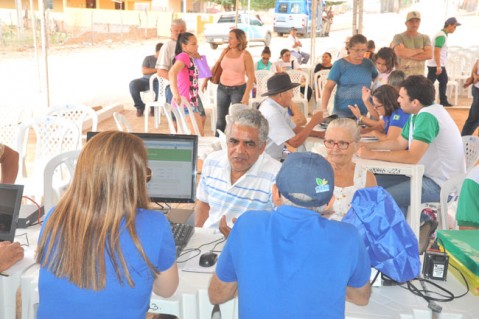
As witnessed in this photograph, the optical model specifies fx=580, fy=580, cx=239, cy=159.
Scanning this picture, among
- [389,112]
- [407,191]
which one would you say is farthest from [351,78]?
[407,191]

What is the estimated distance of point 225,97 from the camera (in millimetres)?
6738

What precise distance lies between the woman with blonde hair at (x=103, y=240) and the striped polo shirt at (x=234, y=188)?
112 centimetres

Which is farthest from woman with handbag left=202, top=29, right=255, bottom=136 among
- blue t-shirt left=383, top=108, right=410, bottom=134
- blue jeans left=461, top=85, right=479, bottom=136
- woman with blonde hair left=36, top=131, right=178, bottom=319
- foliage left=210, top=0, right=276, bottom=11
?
foliage left=210, top=0, right=276, bottom=11

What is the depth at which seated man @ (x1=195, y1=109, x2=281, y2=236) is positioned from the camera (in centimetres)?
283

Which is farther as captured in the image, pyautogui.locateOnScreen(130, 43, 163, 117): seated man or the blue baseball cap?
pyautogui.locateOnScreen(130, 43, 163, 117): seated man

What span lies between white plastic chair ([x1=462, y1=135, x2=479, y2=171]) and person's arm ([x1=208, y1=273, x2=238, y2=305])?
9.56ft

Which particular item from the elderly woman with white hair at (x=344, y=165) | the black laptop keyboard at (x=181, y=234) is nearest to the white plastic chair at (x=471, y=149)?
the elderly woman with white hair at (x=344, y=165)

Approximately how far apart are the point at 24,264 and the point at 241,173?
111 cm

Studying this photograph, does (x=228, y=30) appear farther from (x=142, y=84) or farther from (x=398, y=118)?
(x=398, y=118)

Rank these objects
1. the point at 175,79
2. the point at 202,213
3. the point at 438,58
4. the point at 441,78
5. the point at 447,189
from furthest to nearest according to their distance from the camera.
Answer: the point at 441,78, the point at 438,58, the point at 175,79, the point at 447,189, the point at 202,213

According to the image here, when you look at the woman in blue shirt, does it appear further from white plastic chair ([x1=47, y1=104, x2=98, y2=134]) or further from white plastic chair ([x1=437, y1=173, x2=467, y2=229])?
white plastic chair ([x1=47, y1=104, x2=98, y2=134])

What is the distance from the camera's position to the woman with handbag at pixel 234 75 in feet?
21.8

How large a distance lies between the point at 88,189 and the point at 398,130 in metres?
3.14

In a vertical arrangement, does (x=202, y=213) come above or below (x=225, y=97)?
below
